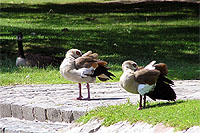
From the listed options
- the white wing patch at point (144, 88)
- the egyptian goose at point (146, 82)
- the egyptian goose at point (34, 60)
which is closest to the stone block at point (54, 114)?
the egyptian goose at point (146, 82)

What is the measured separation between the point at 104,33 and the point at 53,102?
10500 millimetres

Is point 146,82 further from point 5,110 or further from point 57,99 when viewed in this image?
point 5,110

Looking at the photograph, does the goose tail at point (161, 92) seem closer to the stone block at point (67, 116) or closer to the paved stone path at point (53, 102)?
the paved stone path at point (53, 102)

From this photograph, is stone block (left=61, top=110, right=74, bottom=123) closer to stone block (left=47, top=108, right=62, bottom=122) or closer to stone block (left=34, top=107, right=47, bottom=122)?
stone block (left=47, top=108, right=62, bottom=122)

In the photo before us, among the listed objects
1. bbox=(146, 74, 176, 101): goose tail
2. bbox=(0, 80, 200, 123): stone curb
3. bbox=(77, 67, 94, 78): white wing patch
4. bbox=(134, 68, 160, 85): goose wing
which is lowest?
bbox=(0, 80, 200, 123): stone curb

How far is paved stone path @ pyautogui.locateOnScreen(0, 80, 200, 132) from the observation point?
8430 millimetres

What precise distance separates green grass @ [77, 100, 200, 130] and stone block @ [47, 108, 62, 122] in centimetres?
56

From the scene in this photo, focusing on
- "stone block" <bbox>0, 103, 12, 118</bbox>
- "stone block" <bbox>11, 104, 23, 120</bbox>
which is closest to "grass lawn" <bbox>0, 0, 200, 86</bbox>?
"stone block" <bbox>0, 103, 12, 118</bbox>

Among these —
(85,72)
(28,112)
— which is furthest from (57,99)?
(85,72)

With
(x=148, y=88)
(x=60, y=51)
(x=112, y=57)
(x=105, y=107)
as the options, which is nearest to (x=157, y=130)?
(x=148, y=88)

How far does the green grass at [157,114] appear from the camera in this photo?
6664mm

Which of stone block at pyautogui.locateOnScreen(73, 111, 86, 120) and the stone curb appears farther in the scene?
the stone curb

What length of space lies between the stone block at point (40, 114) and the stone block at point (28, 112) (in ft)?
0.25

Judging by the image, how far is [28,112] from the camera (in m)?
8.82
